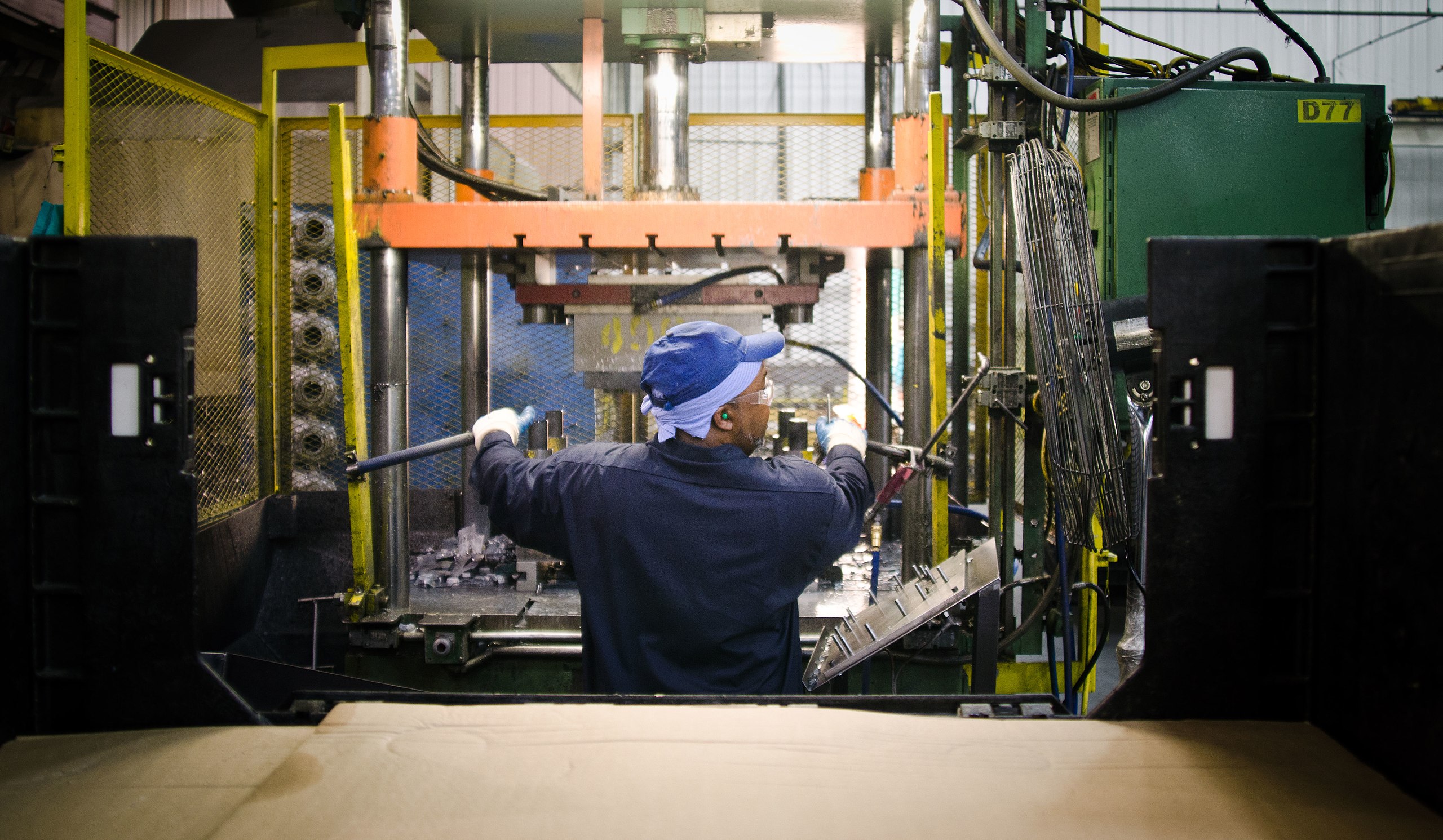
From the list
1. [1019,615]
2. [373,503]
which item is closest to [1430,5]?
[1019,615]

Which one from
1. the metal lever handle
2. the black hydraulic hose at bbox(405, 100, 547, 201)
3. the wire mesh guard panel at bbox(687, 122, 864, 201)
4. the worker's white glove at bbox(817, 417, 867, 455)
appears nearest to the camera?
the worker's white glove at bbox(817, 417, 867, 455)

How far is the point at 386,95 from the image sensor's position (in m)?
3.54

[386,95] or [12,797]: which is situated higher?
[386,95]

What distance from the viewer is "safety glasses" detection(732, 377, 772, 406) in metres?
2.46

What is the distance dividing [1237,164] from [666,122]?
250cm

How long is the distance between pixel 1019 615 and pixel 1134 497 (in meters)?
1.39

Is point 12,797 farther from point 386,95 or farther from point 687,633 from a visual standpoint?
point 386,95

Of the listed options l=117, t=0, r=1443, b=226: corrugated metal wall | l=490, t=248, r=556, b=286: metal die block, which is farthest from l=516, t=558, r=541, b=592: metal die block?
l=117, t=0, r=1443, b=226: corrugated metal wall

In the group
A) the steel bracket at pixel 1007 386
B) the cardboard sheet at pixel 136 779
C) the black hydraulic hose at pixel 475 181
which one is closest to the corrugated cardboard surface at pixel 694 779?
the cardboard sheet at pixel 136 779

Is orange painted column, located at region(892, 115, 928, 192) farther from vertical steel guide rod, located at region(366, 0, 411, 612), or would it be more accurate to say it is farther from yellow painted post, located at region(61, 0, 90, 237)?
yellow painted post, located at region(61, 0, 90, 237)

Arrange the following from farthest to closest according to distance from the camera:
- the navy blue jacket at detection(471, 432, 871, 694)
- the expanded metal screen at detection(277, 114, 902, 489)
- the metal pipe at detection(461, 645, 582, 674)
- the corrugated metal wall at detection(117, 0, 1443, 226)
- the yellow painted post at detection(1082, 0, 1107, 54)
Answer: the corrugated metal wall at detection(117, 0, 1443, 226) → the expanded metal screen at detection(277, 114, 902, 489) → the yellow painted post at detection(1082, 0, 1107, 54) → the metal pipe at detection(461, 645, 582, 674) → the navy blue jacket at detection(471, 432, 871, 694)

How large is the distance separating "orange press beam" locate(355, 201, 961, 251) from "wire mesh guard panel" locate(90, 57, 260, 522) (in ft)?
2.99

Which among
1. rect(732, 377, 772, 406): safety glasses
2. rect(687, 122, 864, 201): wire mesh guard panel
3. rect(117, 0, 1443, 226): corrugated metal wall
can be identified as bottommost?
rect(732, 377, 772, 406): safety glasses

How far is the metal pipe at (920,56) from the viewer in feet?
11.5
